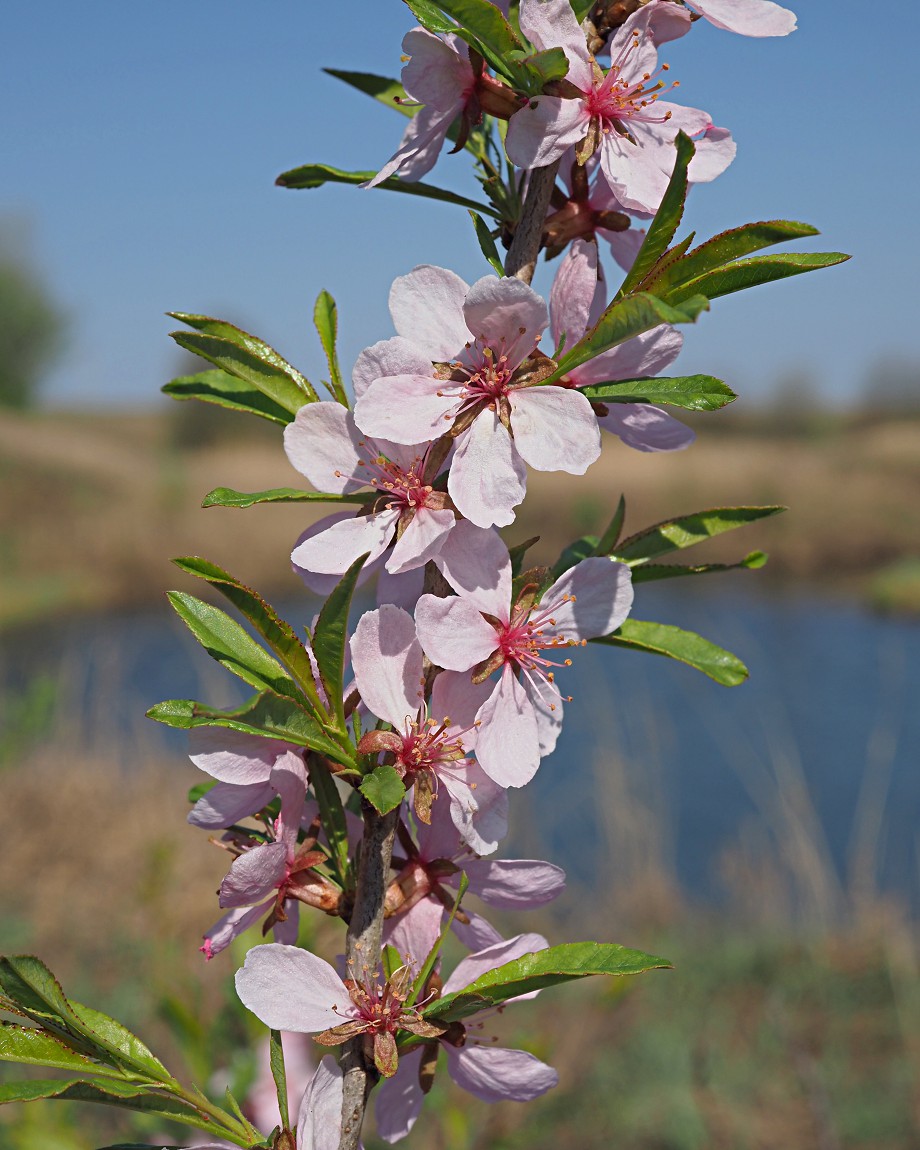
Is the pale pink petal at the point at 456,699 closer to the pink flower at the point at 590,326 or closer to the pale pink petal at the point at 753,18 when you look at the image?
the pink flower at the point at 590,326

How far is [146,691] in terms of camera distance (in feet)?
29.9

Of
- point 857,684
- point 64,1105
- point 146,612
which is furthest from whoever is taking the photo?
point 146,612

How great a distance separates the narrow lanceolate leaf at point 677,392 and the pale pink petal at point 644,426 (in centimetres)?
11

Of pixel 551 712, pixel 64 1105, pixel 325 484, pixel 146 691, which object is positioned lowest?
pixel 146 691

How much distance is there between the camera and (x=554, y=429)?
69cm

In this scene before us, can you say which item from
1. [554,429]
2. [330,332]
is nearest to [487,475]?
[554,429]

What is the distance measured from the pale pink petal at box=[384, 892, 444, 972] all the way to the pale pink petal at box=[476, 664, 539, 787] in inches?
4.8

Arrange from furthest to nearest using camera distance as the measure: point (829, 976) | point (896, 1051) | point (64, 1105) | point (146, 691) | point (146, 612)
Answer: point (146, 612) < point (146, 691) < point (829, 976) < point (896, 1051) < point (64, 1105)

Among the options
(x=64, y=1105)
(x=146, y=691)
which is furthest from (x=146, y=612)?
(x=64, y=1105)

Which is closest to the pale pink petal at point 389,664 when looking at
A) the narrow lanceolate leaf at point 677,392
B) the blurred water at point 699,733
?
the narrow lanceolate leaf at point 677,392

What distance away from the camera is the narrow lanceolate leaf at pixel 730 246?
0.63m

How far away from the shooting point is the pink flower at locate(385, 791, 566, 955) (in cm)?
73

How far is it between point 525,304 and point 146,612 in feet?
45.5

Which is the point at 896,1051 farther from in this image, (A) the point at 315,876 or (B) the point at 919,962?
(A) the point at 315,876
